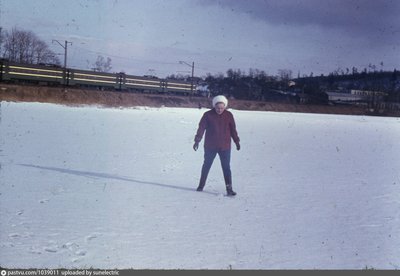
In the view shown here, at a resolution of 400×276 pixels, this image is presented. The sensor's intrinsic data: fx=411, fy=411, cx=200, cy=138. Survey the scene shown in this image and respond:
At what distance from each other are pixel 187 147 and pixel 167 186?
6.92 metres

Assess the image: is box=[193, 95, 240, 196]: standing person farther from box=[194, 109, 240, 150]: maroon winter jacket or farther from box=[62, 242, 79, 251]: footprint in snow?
box=[62, 242, 79, 251]: footprint in snow

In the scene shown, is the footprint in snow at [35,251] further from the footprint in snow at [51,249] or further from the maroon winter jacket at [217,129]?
the maroon winter jacket at [217,129]

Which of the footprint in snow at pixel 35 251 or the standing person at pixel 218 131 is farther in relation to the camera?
the standing person at pixel 218 131

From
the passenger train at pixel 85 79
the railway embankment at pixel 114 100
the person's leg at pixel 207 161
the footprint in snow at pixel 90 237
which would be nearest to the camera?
the footprint in snow at pixel 90 237

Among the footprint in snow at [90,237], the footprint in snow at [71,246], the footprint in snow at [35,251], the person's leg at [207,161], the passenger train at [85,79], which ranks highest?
the passenger train at [85,79]

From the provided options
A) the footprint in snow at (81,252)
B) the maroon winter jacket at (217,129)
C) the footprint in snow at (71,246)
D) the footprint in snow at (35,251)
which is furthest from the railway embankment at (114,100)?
the footprint in snow at (35,251)

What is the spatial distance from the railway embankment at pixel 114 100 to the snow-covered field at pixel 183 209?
10946mm

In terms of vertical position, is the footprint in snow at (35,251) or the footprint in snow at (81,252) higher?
the footprint in snow at (81,252)

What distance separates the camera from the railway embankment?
1004 inches

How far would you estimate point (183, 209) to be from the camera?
6773mm

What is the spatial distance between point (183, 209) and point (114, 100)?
1025 inches

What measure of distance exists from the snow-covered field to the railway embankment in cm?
1095

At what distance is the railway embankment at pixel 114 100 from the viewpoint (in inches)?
1004

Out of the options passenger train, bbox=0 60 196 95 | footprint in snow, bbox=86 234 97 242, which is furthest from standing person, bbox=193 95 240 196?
passenger train, bbox=0 60 196 95
